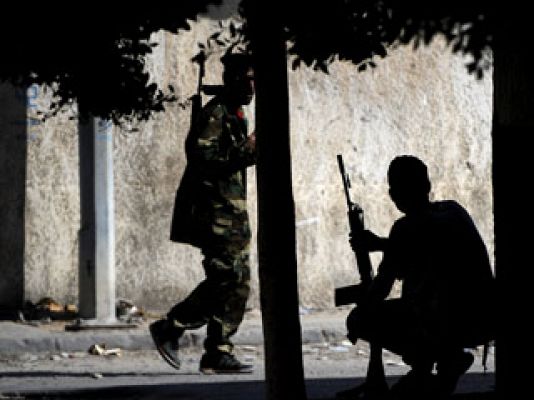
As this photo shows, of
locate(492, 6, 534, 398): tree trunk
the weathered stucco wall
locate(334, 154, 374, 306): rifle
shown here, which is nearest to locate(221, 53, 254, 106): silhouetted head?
locate(334, 154, 374, 306): rifle

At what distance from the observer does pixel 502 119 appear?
6031 millimetres

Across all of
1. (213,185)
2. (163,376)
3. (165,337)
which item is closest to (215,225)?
(213,185)

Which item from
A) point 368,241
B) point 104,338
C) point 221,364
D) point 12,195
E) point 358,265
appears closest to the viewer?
point 368,241

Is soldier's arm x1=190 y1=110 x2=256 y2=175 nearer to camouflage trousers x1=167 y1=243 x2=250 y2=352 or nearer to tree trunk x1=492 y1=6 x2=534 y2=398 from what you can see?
camouflage trousers x1=167 y1=243 x2=250 y2=352

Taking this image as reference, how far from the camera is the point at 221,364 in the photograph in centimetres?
895

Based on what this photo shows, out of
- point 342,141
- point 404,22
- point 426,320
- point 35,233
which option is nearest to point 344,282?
point 342,141

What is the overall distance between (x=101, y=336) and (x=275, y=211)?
184 inches

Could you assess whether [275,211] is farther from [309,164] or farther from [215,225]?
[309,164]

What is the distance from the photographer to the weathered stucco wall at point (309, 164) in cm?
1157

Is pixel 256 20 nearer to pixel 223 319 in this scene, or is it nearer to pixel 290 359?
pixel 290 359

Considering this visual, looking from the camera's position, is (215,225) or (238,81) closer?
(238,81)

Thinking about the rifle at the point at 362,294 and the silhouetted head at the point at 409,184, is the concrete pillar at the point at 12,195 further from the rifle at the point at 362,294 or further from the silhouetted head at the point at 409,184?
the silhouetted head at the point at 409,184

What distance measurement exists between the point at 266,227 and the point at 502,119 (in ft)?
3.39

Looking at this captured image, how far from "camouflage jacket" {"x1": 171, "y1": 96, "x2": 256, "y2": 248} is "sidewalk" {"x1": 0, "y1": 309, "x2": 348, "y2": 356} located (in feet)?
5.38
